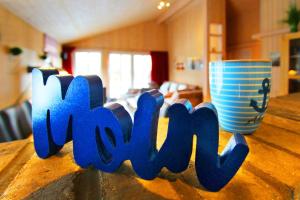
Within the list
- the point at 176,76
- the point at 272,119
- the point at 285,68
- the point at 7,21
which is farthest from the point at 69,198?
the point at 176,76

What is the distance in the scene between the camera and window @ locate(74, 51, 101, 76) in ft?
18.7

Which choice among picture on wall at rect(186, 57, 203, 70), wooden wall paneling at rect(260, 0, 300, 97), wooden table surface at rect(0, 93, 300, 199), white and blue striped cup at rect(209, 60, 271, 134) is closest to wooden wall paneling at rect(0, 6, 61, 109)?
wooden table surface at rect(0, 93, 300, 199)

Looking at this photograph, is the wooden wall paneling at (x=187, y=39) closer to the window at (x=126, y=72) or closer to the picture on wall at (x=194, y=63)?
the picture on wall at (x=194, y=63)

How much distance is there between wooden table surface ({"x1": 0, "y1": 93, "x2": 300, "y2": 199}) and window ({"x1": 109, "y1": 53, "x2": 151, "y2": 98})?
5.51 metres

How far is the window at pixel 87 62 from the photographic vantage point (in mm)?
5707

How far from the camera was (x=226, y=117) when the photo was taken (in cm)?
→ 68

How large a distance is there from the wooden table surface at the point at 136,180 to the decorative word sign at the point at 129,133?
3 cm

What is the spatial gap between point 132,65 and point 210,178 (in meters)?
5.87

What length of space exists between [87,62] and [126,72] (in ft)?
3.77

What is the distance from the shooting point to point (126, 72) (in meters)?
6.11

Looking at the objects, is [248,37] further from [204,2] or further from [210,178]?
[210,178]

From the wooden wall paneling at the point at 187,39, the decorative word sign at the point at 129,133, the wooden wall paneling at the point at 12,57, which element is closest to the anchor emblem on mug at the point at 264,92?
the decorative word sign at the point at 129,133

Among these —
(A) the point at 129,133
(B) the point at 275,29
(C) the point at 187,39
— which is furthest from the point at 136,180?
(C) the point at 187,39

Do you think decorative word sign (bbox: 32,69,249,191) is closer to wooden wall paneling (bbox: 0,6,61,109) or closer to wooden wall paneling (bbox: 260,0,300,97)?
wooden wall paneling (bbox: 0,6,61,109)
